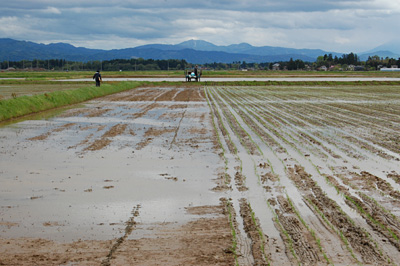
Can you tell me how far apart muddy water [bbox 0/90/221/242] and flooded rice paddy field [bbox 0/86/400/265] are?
1.0 inches

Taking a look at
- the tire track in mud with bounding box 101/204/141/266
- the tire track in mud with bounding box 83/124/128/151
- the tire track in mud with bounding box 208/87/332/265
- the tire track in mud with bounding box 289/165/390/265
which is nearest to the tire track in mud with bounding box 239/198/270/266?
the tire track in mud with bounding box 208/87/332/265

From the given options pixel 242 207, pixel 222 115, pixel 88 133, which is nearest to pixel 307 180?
pixel 242 207

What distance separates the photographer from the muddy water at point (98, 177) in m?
6.14

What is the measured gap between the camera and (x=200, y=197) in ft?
23.9

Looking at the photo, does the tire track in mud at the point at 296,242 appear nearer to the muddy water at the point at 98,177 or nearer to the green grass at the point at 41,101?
the muddy water at the point at 98,177

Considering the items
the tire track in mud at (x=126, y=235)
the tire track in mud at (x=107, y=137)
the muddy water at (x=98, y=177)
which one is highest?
the tire track in mud at (x=126, y=235)

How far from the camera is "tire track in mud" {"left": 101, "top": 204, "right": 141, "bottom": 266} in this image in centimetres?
483

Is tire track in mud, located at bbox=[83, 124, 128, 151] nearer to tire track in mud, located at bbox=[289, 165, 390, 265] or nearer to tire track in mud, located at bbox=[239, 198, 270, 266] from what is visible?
tire track in mud, located at bbox=[289, 165, 390, 265]

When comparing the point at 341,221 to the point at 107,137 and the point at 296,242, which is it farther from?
the point at 107,137

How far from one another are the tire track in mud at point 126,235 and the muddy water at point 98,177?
0.07m

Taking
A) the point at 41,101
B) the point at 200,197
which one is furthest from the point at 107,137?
the point at 41,101

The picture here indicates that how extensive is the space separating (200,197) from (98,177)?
86.0 inches

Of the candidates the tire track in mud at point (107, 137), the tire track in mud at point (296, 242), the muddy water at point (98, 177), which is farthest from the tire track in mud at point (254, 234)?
the tire track in mud at point (107, 137)

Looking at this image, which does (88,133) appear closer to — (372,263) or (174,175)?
(174,175)
